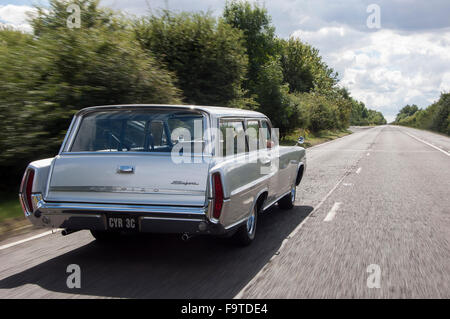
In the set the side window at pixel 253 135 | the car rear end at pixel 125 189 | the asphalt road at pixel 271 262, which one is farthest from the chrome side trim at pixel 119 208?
the side window at pixel 253 135

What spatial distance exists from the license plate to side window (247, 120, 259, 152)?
6.48 feet

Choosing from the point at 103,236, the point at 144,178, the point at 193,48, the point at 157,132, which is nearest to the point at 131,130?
the point at 157,132

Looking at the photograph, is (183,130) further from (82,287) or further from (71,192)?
(82,287)

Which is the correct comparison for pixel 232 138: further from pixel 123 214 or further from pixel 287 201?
pixel 287 201

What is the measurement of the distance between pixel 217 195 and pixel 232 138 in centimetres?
110

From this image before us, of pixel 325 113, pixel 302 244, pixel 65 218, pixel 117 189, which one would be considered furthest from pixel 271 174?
pixel 325 113

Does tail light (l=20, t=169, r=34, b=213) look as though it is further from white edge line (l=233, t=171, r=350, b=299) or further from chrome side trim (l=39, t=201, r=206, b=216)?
white edge line (l=233, t=171, r=350, b=299)

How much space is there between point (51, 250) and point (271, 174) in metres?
2.92

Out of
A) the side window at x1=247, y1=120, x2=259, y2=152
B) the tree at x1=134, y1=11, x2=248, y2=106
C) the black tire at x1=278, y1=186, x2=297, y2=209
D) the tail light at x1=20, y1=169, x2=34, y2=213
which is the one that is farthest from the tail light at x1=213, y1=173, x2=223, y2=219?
the tree at x1=134, y1=11, x2=248, y2=106

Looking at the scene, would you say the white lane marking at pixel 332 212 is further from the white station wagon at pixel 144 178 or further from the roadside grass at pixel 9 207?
the roadside grass at pixel 9 207

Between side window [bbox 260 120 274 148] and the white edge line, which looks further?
side window [bbox 260 120 274 148]

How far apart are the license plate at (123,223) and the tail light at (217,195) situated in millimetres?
Answer: 775

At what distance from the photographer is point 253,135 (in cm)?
590

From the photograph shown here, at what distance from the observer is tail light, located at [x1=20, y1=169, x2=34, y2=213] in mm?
4449
